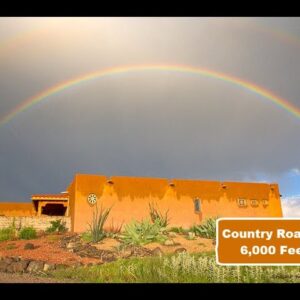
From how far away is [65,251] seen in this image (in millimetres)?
19203

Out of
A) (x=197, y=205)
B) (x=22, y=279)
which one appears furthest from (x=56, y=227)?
(x=22, y=279)

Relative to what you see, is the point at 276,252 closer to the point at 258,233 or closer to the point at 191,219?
the point at 258,233

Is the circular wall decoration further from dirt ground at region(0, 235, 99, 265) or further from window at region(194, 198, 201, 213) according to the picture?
window at region(194, 198, 201, 213)

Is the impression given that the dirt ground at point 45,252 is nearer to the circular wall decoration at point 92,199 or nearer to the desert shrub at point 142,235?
the desert shrub at point 142,235

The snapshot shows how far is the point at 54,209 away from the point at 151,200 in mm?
8507

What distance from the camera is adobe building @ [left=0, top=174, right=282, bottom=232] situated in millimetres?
28797

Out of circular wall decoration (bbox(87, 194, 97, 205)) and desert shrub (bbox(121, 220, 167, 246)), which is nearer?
desert shrub (bbox(121, 220, 167, 246))

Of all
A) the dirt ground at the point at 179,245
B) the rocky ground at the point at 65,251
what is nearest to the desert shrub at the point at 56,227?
the rocky ground at the point at 65,251

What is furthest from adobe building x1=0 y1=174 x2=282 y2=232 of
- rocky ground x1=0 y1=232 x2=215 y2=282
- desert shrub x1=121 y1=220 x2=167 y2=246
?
desert shrub x1=121 y1=220 x2=167 y2=246

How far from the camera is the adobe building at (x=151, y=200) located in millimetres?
28797

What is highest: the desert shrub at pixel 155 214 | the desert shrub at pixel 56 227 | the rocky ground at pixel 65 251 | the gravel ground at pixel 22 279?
the desert shrub at pixel 155 214

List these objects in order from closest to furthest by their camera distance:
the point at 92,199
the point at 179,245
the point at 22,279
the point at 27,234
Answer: the point at 22,279 < the point at 179,245 < the point at 27,234 < the point at 92,199

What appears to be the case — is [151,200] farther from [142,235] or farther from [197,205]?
[142,235]
